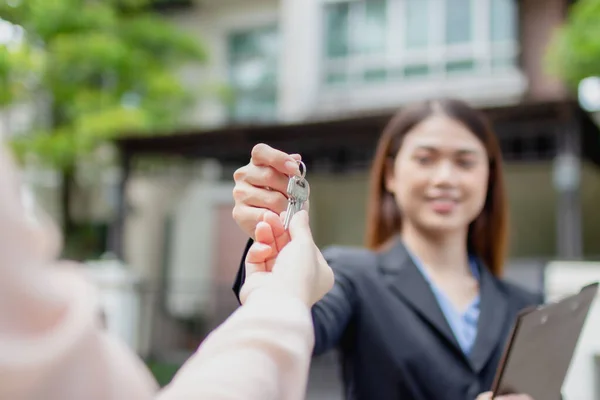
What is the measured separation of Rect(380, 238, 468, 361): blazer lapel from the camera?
54.6 inches

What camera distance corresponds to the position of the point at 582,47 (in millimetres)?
6078

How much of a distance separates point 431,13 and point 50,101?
485cm

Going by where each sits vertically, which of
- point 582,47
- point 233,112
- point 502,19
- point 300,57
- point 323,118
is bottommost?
point 323,118

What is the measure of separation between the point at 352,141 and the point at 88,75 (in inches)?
126

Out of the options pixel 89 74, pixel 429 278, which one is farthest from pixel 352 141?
pixel 429 278

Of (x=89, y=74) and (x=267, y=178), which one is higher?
(x=89, y=74)

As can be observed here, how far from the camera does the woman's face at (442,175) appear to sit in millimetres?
1427

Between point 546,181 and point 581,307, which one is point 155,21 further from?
point 581,307

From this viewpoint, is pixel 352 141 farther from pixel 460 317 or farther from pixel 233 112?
pixel 460 317

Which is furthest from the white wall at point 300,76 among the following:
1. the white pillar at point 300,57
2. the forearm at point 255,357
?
the forearm at point 255,357

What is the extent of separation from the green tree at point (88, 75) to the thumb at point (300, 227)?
23.4 feet

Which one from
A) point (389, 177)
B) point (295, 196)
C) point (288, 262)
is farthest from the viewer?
point (389, 177)

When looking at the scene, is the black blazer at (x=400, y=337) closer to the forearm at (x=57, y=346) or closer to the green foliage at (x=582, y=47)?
the forearm at (x=57, y=346)

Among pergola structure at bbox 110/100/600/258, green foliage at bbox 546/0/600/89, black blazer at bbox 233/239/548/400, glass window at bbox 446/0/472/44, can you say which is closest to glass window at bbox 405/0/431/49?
glass window at bbox 446/0/472/44
